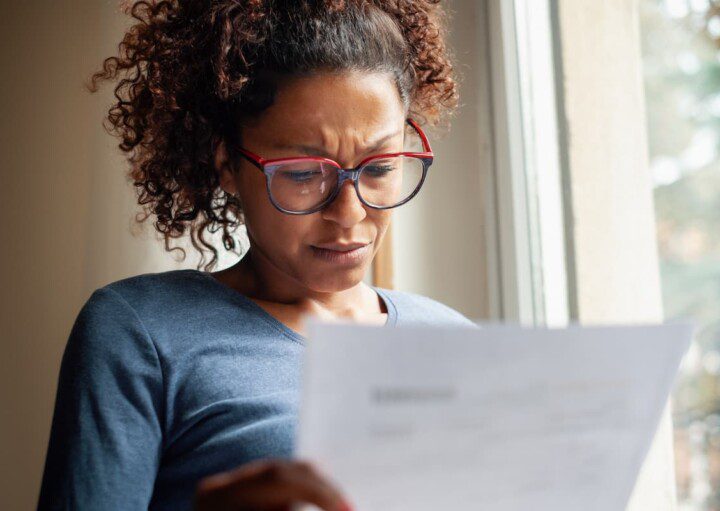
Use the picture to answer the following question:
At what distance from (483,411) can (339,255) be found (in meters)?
0.47

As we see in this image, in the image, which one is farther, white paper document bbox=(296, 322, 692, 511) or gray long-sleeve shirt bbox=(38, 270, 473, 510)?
gray long-sleeve shirt bbox=(38, 270, 473, 510)

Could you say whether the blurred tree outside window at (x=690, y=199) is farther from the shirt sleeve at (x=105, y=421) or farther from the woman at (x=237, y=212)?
the shirt sleeve at (x=105, y=421)

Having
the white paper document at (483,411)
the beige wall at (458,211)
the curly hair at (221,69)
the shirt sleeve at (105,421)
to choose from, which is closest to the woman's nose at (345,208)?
the curly hair at (221,69)

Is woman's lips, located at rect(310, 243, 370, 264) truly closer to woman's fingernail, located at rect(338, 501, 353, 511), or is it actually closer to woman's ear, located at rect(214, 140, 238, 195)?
woman's ear, located at rect(214, 140, 238, 195)

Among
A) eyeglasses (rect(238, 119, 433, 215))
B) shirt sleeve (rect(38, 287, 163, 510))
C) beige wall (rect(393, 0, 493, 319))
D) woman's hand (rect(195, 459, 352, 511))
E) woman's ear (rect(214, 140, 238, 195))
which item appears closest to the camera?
woman's hand (rect(195, 459, 352, 511))

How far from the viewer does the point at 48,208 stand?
128cm

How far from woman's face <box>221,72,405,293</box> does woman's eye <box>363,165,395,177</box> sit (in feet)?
0.06

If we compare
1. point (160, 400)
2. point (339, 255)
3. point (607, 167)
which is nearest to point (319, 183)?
point (339, 255)

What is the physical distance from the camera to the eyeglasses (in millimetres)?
932

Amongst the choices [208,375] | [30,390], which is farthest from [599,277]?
[30,390]

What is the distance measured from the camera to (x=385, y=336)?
20.2 inches

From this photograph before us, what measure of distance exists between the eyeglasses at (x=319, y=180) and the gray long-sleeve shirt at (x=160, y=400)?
0.18 m

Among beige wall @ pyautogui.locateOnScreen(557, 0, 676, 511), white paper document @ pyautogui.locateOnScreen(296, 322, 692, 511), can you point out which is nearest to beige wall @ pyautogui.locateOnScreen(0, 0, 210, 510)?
beige wall @ pyautogui.locateOnScreen(557, 0, 676, 511)

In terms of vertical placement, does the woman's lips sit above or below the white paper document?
above
